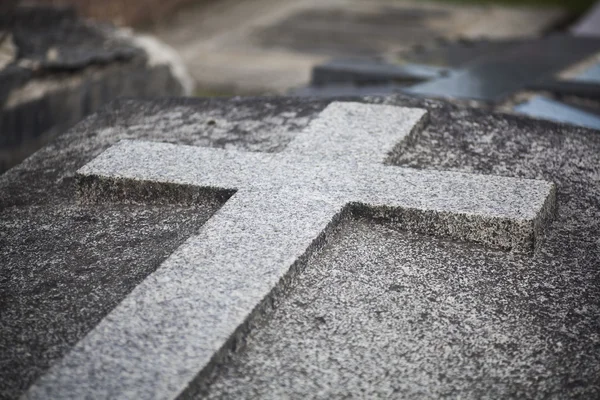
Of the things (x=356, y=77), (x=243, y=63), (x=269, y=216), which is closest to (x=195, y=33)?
(x=243, y=63)

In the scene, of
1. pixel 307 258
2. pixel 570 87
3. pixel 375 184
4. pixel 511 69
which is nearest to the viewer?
pixel 307 258

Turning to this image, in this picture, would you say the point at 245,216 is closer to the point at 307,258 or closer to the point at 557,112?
the point at 307,258

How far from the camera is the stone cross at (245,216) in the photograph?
118 centimetres

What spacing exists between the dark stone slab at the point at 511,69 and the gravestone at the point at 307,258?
70cm

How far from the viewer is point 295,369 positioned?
1229 mm

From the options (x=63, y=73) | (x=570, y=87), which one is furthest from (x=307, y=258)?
(x=63, y=73)

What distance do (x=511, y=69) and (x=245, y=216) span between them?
6.10 feet


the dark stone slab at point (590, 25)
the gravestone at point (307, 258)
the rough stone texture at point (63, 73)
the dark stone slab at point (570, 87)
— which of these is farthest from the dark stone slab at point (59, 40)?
the dark stone slab at point (590, 25)

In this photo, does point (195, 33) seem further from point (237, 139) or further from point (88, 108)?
point (237, 139)

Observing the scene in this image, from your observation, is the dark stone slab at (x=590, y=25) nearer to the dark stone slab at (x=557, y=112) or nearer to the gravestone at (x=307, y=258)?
the dark stone slab at (x=557, y=112)

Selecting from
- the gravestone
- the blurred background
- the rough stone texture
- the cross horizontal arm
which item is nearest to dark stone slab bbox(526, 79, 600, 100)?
the blurred background

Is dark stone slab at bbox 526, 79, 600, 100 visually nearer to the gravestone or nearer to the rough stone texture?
the gravestone

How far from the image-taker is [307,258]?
1447mm

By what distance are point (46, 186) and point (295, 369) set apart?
86 cm
